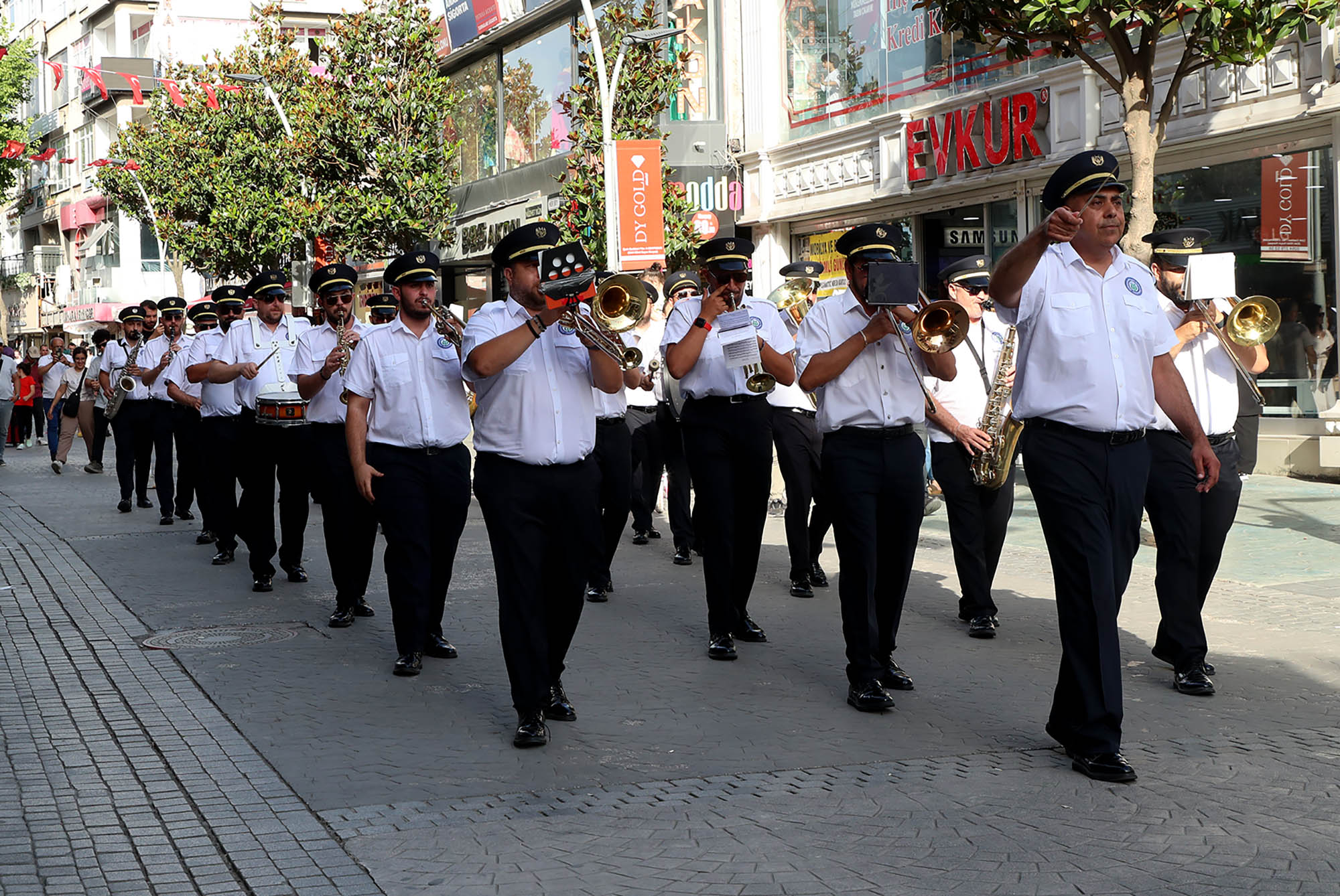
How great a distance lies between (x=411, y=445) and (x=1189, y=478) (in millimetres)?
3609

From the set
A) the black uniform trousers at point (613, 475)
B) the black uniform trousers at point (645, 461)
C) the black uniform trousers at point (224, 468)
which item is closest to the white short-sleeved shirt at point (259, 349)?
the black uniform trousers at point (224, 468)

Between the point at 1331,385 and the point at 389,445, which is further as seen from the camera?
the point at 1331,385

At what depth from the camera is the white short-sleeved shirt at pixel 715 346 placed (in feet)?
25.6

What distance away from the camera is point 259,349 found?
10891mm

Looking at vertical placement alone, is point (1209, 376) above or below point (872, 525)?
above

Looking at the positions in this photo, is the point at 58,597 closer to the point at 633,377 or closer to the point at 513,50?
the point at 633,377

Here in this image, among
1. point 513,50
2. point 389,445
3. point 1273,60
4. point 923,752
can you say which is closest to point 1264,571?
point 923,752

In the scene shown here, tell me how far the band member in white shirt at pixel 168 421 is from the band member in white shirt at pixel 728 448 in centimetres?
756

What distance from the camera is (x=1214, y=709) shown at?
6.37m

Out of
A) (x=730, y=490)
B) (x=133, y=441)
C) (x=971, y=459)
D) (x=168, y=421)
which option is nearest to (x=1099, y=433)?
(x=730, y=490)

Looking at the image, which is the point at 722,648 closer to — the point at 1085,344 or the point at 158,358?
the point at 1085,344

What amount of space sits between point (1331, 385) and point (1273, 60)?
3315 millimetres

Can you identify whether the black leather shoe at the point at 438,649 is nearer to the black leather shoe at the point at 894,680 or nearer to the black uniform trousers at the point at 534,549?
the black uniform trousers at the point at 534,549

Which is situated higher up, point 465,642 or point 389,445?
point 389,445
